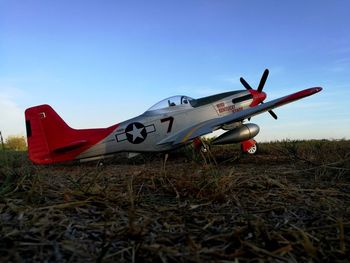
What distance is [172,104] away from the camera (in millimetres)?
9688

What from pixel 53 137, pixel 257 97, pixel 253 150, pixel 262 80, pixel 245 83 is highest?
pixel 245 83

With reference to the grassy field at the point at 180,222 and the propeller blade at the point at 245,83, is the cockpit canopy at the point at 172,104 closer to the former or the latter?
the propeller blade at the point at 245,83

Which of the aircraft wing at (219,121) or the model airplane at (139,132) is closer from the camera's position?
the model airplane at (139,132)

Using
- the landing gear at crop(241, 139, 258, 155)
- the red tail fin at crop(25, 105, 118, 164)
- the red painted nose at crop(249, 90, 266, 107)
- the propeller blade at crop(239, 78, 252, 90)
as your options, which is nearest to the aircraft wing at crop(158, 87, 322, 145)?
the landing gear at crop(241, 139, 258, 155)

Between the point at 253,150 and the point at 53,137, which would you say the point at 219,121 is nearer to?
the point at 253,150

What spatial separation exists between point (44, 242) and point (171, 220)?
0.64 meters

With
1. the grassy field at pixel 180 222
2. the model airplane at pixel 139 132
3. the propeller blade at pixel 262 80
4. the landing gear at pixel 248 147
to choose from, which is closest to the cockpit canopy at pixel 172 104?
the model airplane at pixel 139 132

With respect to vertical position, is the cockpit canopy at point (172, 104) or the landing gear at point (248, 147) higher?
the cockpit canopy at point (172, 104)

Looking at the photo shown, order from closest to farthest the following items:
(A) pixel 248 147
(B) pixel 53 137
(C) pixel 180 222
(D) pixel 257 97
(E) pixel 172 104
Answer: (C) pixel 180 222
(A) pixel 248 147
(B) pixel 53 137
(E) pixel 172 104
(D) pixel 257 97

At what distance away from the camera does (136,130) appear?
9148mm

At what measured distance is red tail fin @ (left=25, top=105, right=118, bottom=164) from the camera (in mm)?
8836

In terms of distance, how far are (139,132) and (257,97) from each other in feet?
16.2

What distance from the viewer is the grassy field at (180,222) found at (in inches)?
47.3

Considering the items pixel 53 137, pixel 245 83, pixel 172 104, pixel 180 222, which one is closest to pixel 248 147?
pixel 172 104
